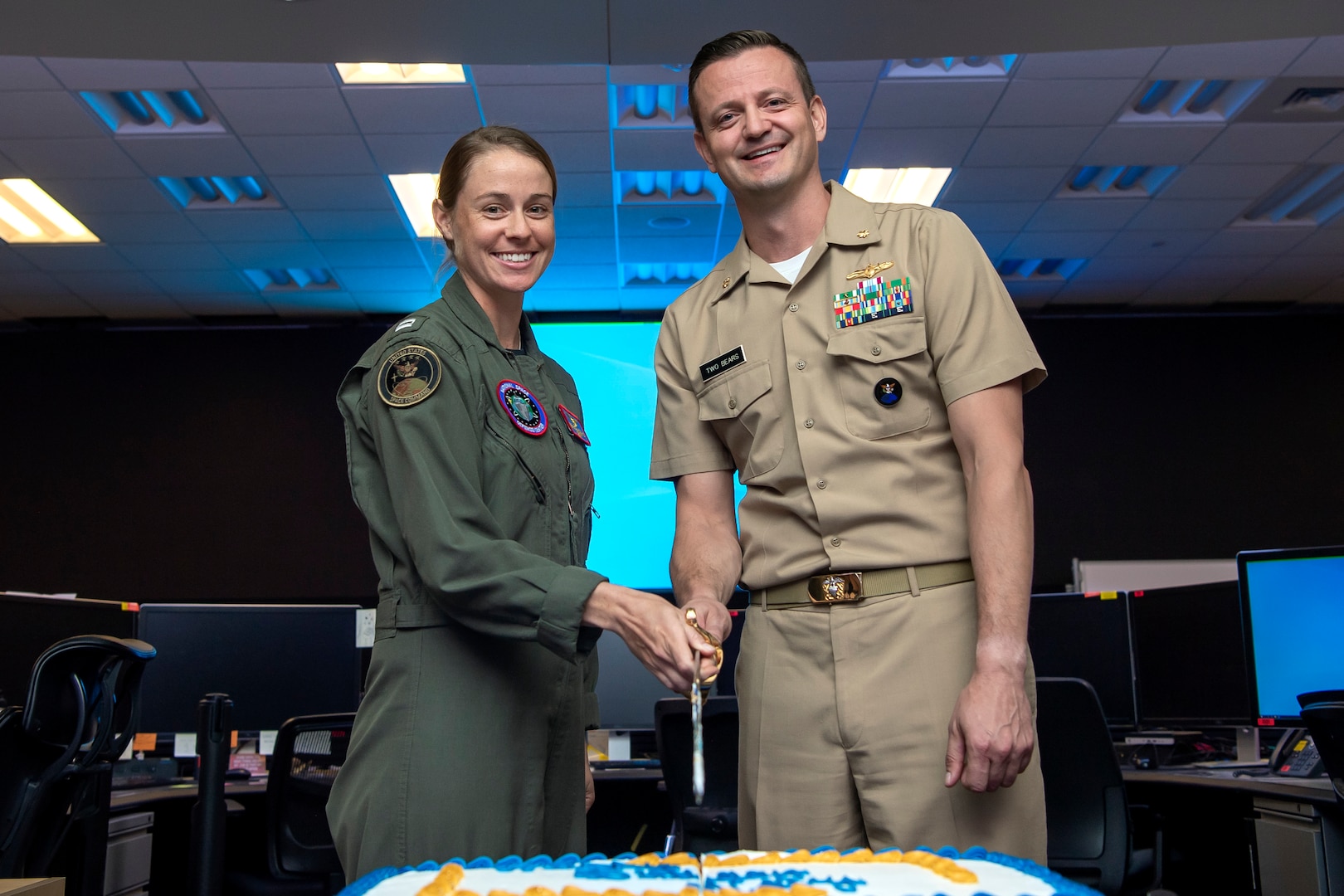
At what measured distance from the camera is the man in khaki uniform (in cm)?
129

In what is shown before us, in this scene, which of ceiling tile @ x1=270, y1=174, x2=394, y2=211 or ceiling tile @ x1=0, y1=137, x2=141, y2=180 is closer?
ceiling tile @ x1=0, y1=137, x2=141, y2=180

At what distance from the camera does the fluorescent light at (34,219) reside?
618 centimetres

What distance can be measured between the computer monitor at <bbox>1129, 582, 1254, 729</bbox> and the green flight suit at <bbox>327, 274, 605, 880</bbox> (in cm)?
263

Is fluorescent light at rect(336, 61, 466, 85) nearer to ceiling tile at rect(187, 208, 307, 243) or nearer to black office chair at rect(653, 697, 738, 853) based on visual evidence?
ceiling tile at rect(187, 208, 307, 243)

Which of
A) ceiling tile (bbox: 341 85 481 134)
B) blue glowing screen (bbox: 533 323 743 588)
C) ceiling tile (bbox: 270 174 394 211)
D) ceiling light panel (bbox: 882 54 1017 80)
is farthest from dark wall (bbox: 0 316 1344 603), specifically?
ceiling light panel (bbox: 882 54 1017 80)

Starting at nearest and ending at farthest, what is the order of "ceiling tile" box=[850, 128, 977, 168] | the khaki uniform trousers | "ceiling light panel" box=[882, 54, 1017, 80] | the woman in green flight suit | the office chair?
1. the woman in green flight suit
2. the khaki uniform trousers
3. the office chair
4. "ceiling light panel" box=[882, 54, 1017, 80]
5. "ceiling tile" box=[850, 128, 977, 168]

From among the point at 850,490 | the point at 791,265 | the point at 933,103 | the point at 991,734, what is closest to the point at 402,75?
the point at 933,103

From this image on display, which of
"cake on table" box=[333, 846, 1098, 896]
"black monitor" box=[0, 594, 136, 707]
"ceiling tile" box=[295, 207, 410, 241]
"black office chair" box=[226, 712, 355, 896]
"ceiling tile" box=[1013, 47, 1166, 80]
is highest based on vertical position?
"ceiling tile" box=[1013, 47, 1166, 80]

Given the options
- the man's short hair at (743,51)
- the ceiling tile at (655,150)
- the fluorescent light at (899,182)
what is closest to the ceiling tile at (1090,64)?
the fluorescent light at (899,182)

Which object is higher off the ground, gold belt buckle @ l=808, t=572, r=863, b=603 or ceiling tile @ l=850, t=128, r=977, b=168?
ceiling tile @ l=850, t=128, r=977, b=168

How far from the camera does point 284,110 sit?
17.1ft

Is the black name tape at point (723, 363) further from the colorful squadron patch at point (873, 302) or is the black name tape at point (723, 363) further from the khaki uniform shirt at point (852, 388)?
the colorful squadron patch at point (873, 302)

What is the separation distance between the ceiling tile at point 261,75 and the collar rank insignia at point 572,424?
394cm

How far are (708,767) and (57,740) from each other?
1803mm
